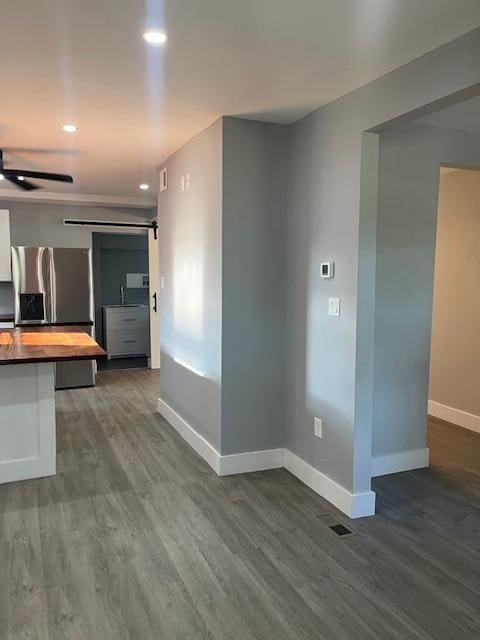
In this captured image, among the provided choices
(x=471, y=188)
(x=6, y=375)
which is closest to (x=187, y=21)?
(x=6, y=375)

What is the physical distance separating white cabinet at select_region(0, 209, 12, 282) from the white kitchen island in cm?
280

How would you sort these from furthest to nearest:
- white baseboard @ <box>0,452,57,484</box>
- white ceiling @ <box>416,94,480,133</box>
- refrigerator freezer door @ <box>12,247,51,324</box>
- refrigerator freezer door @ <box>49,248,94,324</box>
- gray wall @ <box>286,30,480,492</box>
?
1. refrigerator freezer door @ <box>49,248,94,324</box>
2. refrigerator freezer door @ <box>12,247,51,324</box>
3. white baseboard @ <box>0,452,57,484</box>
4. white ceiling @ <box>416,94,480,133</box>
5. gray wall @ <box>286,30,480,492</box>

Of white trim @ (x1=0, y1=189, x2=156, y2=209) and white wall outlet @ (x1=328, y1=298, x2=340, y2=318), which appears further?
white trim @ (x1=0, y1=189, x2=156, y2=209)

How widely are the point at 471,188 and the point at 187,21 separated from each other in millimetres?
3409

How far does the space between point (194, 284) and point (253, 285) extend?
0.66 m

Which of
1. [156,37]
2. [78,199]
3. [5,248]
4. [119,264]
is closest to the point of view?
[156,37]

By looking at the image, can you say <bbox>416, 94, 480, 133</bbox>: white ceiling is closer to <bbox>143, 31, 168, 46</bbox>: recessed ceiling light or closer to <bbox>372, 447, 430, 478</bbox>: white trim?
<bbox>143, 31, 168, 46</bbox>: recessed ceiling light

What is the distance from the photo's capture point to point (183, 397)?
4.26 meters

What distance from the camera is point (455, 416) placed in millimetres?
4680

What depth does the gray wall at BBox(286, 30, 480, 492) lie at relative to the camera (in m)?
2.59

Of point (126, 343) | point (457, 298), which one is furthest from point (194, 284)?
point (126, 343)

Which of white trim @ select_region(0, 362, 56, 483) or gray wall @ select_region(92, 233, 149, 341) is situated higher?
gray wall @ select_region(92, 233, 149, 341)

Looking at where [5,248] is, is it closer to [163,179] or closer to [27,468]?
[163,179]

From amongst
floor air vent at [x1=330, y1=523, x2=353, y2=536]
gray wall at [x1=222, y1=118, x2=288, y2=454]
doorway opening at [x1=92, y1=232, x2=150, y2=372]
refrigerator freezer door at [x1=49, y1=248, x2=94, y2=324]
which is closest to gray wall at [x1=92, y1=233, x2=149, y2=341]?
doorway opening at [x1=92, y1=232, x2=150, y2=372]
